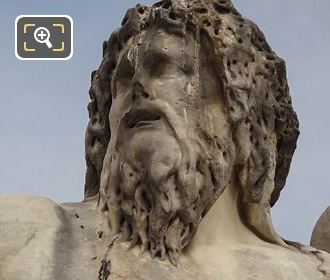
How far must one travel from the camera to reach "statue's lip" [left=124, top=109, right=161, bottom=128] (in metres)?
5.57

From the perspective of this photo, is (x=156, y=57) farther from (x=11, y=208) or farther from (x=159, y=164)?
(x=11, y=208)

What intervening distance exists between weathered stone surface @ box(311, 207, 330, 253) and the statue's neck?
2.70 metres

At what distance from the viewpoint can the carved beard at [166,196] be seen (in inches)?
212

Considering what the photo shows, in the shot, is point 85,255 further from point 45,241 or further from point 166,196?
point 166,196

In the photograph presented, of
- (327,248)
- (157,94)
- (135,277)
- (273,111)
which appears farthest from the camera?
(327,248)

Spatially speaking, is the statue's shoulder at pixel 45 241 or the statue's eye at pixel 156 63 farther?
the statue's eye at pixel 156 63

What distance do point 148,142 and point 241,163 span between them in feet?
2.15

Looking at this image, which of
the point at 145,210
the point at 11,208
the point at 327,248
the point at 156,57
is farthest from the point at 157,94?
the point at 327,248

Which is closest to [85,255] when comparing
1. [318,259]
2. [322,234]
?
[318,259]

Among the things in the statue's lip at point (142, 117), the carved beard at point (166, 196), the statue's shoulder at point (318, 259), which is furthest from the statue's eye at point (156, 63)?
the statue's shoulder at point (318, 259)

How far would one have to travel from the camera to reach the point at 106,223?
561 centimetres

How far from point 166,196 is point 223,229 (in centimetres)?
66

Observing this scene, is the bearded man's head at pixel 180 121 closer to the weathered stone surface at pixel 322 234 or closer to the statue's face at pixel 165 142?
the statue's face at pixel 165 142

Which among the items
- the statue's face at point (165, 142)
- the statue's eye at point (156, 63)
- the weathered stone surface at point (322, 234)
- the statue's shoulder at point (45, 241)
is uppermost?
the statue's eye at point (156, 63)
